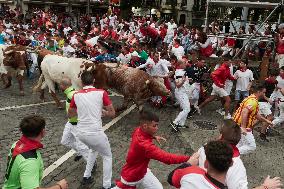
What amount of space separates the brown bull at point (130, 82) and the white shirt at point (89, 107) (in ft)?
14.7

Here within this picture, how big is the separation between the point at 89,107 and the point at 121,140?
10.2 ft

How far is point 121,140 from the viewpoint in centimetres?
894

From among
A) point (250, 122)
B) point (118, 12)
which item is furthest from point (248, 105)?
point (118, 12)

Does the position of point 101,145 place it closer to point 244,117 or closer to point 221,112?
point 244,117

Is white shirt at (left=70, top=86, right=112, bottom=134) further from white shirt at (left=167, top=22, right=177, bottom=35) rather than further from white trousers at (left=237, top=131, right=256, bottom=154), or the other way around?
white shirt at (left=167, top=22, right=177, bottom=35)

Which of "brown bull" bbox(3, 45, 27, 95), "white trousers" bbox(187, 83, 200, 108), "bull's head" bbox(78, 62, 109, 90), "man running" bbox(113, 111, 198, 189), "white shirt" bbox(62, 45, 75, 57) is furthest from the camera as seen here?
"white shirt" bbox(62, 45, 75, 57)

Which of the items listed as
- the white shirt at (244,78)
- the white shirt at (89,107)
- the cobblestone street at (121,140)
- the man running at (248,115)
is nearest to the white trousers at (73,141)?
the cobblestone street at (121,140)

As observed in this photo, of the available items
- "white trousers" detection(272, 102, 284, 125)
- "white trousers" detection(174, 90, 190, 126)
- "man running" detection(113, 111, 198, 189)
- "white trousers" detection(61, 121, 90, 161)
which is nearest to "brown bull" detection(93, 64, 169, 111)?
"white trousers" detection(174, 90, 190, 126)

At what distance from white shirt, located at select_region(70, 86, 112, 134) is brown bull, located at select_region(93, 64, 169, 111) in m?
4.48

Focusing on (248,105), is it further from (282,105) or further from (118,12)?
(118,12)

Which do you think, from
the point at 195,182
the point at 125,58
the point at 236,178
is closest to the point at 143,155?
the point at 236,178

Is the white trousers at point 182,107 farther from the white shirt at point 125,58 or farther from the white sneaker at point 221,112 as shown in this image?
the white shirt at point 125,58

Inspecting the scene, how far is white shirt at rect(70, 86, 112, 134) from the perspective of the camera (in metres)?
5.97

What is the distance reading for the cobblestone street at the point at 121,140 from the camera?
7.27 metres
